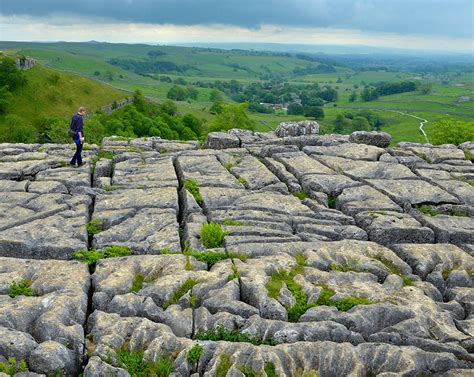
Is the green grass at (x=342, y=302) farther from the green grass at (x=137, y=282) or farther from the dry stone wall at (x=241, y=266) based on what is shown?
the green grass at (x=137, y=282)

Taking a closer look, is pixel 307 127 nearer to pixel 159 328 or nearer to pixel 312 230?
pixel 312 230

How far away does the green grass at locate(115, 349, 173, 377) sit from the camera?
1473 centimetres

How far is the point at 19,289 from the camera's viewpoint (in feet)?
60.1

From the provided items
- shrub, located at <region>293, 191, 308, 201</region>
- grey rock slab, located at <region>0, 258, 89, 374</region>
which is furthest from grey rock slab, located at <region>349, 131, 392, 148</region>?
grey rock slab, located at <region>0, 258, 89, 374</region>

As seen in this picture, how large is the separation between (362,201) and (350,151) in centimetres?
1048

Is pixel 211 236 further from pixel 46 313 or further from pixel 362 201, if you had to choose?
pixel 362 201

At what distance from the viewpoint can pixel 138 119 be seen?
15888cm

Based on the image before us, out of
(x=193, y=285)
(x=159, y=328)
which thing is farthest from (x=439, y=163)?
(x=159, y=328)

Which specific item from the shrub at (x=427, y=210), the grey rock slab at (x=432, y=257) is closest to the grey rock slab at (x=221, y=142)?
the shrub at (x=427, y=210)

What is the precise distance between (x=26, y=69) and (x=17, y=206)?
174 metres

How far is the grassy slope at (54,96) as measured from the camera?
160625mm

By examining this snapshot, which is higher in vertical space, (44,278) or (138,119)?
(44,278)

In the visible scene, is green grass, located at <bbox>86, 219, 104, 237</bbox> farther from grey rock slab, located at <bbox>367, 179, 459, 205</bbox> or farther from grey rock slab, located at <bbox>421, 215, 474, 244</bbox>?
grey rock slab, located at <bbox>421, 215, 474, 244</bbox>

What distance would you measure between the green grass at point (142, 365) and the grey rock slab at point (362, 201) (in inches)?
632
